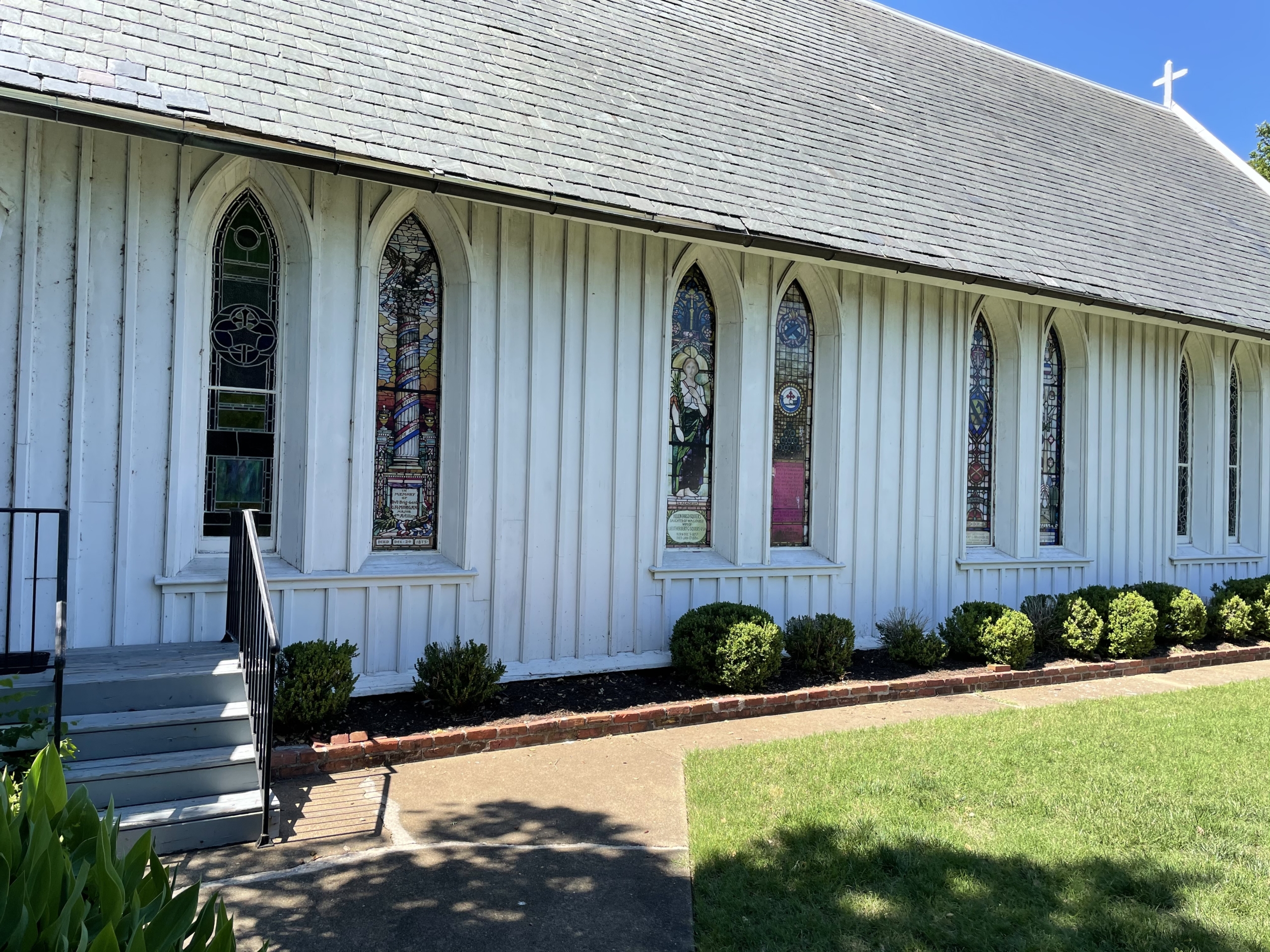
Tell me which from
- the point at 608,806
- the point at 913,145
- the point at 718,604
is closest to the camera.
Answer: the point at 608,806

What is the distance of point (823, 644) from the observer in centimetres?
880

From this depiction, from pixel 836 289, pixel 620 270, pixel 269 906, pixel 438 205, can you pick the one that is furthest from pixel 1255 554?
pixel 269 906

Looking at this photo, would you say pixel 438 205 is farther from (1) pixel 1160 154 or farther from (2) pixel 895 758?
(1) pixel 1160 154

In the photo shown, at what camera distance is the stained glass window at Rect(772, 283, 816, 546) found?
384 inches

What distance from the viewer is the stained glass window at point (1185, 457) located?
13.3 metres

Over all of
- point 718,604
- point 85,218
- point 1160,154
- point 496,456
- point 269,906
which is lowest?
point 269,906

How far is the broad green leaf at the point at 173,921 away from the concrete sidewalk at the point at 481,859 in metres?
2.06

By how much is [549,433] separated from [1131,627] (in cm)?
719

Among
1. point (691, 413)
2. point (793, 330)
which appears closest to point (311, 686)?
point (691, 413)

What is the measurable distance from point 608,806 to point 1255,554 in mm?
12570

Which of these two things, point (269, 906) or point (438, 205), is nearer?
point (269, 906)

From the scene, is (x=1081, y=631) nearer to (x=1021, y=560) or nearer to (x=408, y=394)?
(x=1021, y=560)

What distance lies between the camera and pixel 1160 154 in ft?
52.4

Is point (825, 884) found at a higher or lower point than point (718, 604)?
lower
